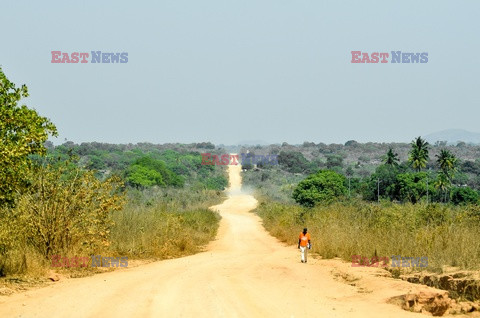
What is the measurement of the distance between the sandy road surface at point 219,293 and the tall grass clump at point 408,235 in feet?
3.82

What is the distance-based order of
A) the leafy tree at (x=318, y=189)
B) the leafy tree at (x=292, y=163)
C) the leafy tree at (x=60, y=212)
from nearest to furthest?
the leafy tree at (x=60, y=212), the leafy tree at (x=318, y=189), the leafy tree at (x=292, y=163)

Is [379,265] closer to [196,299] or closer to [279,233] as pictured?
[196,299]

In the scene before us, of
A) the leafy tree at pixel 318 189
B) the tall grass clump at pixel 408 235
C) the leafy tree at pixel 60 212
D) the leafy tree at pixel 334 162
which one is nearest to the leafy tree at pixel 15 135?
the leafy tree at pixel 60 212

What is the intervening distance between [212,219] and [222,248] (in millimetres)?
14455

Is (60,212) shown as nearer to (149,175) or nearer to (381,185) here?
(149,175)

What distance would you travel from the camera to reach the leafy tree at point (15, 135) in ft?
42.3

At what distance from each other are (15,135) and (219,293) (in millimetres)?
6292

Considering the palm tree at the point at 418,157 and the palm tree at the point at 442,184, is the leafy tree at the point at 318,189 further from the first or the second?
the palm tree at the point at 418,157

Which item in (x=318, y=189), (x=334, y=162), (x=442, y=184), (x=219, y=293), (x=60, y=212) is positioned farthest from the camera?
(x=334, y=162)

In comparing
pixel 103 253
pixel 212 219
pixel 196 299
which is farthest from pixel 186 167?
pixel 196 299

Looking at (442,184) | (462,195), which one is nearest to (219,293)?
(462,195)

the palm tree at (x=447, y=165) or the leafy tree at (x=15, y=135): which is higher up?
the leafy tree at (x=15, y=135)

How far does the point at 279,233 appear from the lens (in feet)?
112

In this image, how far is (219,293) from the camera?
12.1 meters
